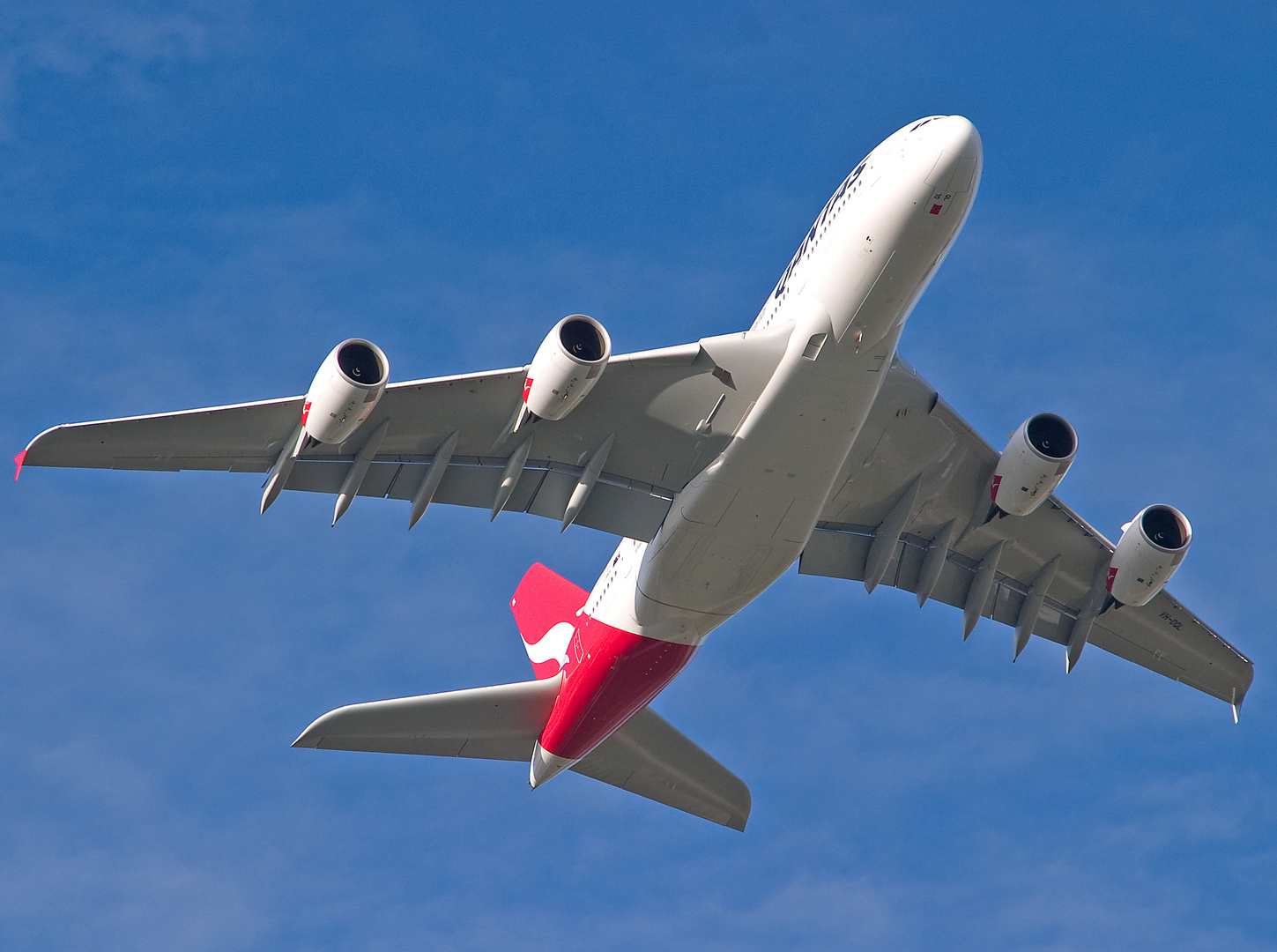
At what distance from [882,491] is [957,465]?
142cm

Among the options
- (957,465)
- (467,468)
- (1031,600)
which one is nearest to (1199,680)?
(1031,600)

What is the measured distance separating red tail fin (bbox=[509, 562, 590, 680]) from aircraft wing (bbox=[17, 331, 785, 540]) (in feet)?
12.0

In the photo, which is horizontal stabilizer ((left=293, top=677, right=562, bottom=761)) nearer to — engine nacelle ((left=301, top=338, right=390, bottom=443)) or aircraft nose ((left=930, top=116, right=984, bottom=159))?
engine nacelle ((left=301, top=338, right=390, bottom=443))

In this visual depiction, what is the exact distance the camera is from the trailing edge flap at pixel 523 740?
2764cm

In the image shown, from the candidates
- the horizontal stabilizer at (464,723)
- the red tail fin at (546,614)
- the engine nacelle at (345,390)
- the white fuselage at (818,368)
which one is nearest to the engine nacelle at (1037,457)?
the white fuselage at (818,368)

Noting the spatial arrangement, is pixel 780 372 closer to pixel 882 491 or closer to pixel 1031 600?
pixel 882 491

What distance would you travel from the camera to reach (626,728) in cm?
3009

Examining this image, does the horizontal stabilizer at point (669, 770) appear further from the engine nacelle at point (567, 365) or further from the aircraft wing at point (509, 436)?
the engine nacelle at point (567, 365)

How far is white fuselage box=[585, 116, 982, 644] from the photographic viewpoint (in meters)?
22.2

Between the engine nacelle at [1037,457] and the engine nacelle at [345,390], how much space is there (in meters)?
10.6

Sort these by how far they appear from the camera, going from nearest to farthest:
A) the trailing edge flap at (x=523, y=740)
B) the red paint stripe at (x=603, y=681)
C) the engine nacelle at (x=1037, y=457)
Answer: the engine nacelle at (x=1037, y=457) → the red paint stripe at (x=603, y=681) → the trailing edge flap at (x=523, y=740)

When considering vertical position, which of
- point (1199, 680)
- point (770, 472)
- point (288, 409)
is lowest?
point (1199, 680)

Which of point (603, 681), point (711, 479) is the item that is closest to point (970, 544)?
point (711, 479)

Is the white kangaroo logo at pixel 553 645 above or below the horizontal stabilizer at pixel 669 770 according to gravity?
above
